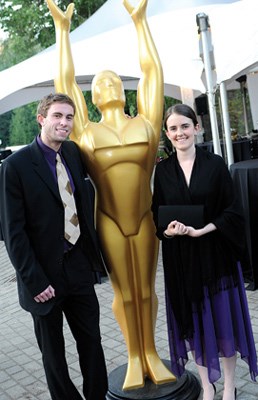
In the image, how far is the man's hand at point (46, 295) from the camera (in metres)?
2.04

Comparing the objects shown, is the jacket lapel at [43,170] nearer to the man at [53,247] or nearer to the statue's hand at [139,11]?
the man at [53,247]

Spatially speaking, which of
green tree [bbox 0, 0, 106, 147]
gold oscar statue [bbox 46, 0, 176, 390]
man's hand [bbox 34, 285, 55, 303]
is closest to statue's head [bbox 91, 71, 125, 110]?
gold oscar statue [bbox 46, 0, 176, 390]

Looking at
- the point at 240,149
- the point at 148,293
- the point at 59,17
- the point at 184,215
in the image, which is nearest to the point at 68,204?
the point at 184,215

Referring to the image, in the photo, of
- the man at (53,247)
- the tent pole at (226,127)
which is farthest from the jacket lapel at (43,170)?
the tent pole at (226,127)

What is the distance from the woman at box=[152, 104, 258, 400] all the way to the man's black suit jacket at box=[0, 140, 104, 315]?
1.76ft

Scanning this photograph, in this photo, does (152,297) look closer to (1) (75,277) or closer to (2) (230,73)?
(1) (75,277)

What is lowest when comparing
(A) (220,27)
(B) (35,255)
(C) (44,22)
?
(B) (35,255)

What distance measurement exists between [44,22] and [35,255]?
1432 cm

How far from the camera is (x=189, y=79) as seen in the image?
479 centimetres

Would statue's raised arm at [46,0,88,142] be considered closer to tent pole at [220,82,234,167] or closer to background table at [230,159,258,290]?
background table at [230,159,258,290]

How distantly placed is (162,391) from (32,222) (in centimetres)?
123

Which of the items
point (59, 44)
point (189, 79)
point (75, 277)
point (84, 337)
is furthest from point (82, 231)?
point (189, 79)

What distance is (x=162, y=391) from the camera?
2.54 meters

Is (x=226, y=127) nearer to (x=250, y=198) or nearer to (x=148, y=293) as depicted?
(x=250, y=198)
